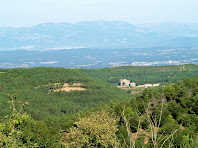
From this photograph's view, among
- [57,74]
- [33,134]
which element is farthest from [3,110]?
[57,74]

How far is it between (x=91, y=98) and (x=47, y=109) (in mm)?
17105

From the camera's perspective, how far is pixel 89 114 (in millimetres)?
44656

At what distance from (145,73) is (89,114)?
95926mm

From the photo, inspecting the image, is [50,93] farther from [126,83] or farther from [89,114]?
[126,83]

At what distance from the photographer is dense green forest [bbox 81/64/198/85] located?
121500 mm

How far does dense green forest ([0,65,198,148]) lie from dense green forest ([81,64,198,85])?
394 centimetres

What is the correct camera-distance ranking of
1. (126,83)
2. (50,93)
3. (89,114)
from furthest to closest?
(126,83) < (50,93) < (89,114)

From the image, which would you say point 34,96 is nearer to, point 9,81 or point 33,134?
point 9,81

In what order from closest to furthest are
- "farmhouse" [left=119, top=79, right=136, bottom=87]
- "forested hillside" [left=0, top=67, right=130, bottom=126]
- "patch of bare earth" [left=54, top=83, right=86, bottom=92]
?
"forested hillside" [left=0, top=67, right=130, bottom=126] → "patch of bare earth" [left=54, top=83, right=86, bottom=92] → "farmhouse" [left=119, top=79, right=136, bottom=87]

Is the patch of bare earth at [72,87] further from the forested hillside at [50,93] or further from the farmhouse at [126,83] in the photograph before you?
the farmhouse at [126,83]

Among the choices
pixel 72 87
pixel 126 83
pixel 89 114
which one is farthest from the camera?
pixel 126 83

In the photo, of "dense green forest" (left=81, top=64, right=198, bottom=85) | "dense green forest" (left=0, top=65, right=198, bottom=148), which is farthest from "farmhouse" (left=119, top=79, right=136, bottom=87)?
"dense green forest" (left=0, top=65, right=198, bottom=148)

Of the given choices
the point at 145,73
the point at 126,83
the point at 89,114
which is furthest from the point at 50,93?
the point at 145,73

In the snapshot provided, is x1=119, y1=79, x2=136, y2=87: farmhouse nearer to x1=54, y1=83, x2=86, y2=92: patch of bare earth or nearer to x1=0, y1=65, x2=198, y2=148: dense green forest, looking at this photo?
x1=0, y1=65, x2=198, y2=148: dense green forest
